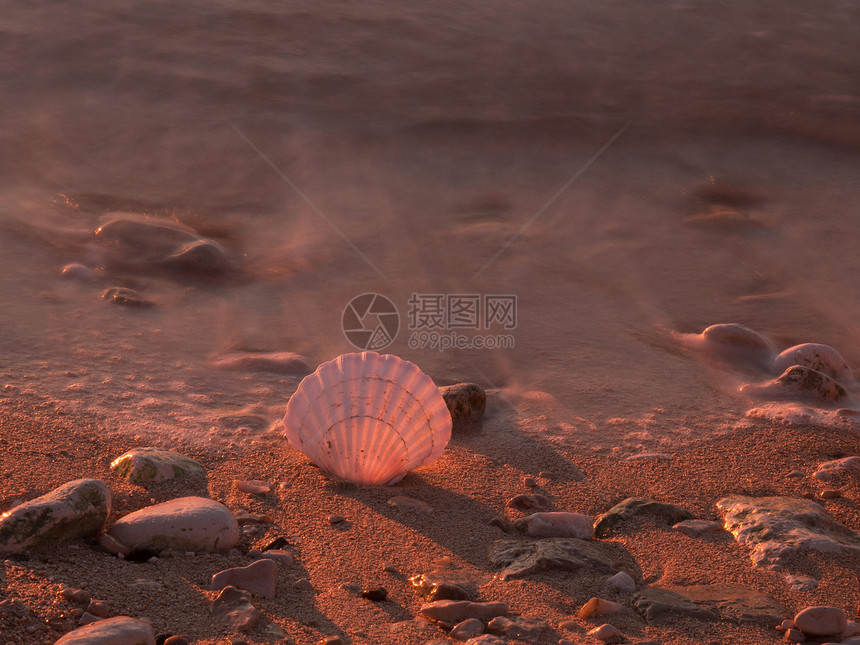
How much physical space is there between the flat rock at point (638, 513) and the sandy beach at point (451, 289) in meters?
0.02

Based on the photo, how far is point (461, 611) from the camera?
2000 mm

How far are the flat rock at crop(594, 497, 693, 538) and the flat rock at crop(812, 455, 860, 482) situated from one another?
629 millimetres

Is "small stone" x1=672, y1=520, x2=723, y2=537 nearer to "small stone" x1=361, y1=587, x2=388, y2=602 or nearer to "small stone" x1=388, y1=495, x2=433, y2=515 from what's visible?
"small stone" x1=388, y1=495, x2=433, y2=515

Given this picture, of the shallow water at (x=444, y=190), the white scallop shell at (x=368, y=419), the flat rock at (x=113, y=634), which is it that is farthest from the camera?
the shallow water at (x=444, y=190)

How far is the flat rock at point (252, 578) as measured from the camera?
205cm

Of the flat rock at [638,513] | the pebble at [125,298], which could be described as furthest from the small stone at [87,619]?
the pebble at [125,298]

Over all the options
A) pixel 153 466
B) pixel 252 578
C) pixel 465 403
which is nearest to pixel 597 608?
pixel 252 578

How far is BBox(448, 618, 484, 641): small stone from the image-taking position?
1.91 m

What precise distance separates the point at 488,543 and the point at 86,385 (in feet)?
5.93

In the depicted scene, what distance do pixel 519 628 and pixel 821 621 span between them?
2.33 ft

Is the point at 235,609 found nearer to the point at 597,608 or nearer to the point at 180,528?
the point at 180,528

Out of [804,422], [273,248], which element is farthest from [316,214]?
[804,422]

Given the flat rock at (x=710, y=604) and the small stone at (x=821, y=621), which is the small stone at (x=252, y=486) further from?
the small stone at (x=821, y=621)

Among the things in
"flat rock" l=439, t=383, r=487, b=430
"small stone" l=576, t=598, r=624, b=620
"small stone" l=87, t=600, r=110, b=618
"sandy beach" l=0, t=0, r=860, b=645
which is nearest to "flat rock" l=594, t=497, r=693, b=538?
"sandy beach" l=0, t=0, r=860, b=645
